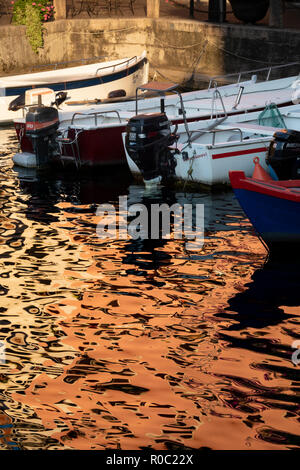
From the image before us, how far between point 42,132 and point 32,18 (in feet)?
34.6

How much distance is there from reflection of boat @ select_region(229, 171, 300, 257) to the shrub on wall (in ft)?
52.1

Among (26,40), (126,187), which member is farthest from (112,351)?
(26,40)

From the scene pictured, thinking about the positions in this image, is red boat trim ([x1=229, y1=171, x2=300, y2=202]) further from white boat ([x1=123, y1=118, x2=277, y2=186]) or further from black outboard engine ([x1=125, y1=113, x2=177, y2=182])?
black outboard engine ([x1=125, y1=113, x2=177, y2=182])

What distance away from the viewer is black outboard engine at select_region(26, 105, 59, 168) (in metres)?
15.4

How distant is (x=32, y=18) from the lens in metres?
24.8

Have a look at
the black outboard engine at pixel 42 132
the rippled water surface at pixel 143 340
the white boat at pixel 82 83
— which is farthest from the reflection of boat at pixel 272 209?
the white boat at pixel 82 83

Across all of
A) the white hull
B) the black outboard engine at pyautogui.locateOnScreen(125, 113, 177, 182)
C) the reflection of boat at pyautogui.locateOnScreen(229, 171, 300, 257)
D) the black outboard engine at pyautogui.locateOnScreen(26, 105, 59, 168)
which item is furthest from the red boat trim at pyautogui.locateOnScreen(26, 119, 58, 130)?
the reflection of boat at pyautogui.locateOnScreen(229, 171, 300, 257)

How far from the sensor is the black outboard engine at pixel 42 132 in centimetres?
1539

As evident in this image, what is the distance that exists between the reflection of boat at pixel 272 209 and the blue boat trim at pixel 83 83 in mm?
10050

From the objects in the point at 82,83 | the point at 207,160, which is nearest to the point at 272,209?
the point at 207,160

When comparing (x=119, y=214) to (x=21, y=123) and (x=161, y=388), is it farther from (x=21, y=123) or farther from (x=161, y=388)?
(x=161, y=388)

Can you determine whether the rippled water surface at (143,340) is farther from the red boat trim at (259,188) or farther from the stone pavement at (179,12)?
the stone pavement at (179,12)

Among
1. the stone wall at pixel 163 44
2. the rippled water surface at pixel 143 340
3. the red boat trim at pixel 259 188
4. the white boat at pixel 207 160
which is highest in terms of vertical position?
the stone wall at pixel 163 44

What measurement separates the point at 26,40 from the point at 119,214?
545 inches
